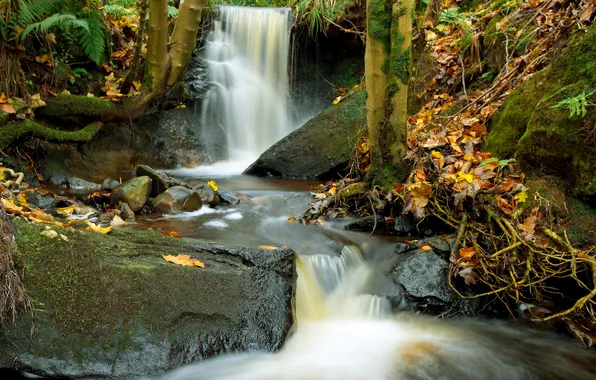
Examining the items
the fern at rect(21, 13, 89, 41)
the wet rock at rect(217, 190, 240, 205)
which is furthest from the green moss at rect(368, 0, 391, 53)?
the fern at rect(21, 13, 89, 41)

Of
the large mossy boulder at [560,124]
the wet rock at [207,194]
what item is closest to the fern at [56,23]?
the wet rock at [207,194]

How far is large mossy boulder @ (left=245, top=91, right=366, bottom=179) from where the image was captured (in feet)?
23.7

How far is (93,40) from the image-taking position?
6738 millimetres

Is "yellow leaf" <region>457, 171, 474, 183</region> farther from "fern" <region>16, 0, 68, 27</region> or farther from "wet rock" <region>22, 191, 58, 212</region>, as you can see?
"fern" <region>16, 0, 68, 27</region>

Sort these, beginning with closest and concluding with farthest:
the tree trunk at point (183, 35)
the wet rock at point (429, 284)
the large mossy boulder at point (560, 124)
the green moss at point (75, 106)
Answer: the wet rock at point (429, 284)
the large mossy boulder at point (560, 124)
the green moss at point (75, 106)
the tree trunk at point (183, 35)

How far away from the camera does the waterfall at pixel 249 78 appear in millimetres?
9164

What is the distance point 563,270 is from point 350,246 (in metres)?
1.69

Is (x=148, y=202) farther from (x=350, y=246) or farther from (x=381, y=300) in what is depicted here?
(x=381, y=300)

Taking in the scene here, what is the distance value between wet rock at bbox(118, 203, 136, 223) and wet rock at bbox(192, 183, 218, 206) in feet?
3.01

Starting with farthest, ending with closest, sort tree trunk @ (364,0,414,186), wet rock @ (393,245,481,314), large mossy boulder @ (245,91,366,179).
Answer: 1. large mossy boulder @ (245,91,366,179)
2. tree trunk @ (364,0,414,186)
3. wet rock @ (393,245,481,314)

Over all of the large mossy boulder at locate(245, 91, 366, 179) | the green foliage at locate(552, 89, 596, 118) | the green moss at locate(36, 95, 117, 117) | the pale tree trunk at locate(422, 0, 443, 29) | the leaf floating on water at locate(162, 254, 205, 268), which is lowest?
the leaf floating on water at locate(162, 254, 205, 268)

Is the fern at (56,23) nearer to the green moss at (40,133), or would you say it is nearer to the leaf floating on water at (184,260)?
the green moss at (40,133)

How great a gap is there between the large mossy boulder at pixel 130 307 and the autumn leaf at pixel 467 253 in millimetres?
1448

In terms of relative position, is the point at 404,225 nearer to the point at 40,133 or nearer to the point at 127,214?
the point at 127,214
